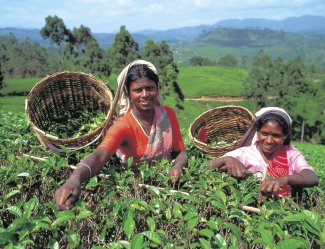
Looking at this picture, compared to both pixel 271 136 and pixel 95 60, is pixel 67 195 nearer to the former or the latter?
pixel 271 136

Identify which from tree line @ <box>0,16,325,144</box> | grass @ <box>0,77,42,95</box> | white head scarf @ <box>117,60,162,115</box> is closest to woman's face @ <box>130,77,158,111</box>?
white head scarf @ <box>117,60,162,115</box>

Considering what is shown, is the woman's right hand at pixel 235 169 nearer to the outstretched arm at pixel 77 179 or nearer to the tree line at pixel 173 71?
the outstretched arm at pixel 77 179

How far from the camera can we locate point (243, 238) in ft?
6.42

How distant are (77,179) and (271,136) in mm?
1848

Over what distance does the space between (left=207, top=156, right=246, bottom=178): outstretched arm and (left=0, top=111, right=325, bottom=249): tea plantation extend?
0.09 metres

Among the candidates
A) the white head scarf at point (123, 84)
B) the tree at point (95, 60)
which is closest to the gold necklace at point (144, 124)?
the white head scarf at point (123, 84)

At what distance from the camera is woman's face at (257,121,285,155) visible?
10.7ft

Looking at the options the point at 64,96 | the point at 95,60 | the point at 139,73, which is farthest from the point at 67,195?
the point at 95,60

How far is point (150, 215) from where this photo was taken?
87.7 inches

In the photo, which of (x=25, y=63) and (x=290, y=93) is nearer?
(x=290, y=93)

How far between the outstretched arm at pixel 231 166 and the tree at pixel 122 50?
112 feet

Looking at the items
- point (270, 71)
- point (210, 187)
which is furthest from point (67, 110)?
point (270, 71)

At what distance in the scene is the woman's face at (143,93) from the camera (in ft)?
11.2

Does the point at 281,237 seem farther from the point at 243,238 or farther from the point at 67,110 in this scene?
the point at 67,110
